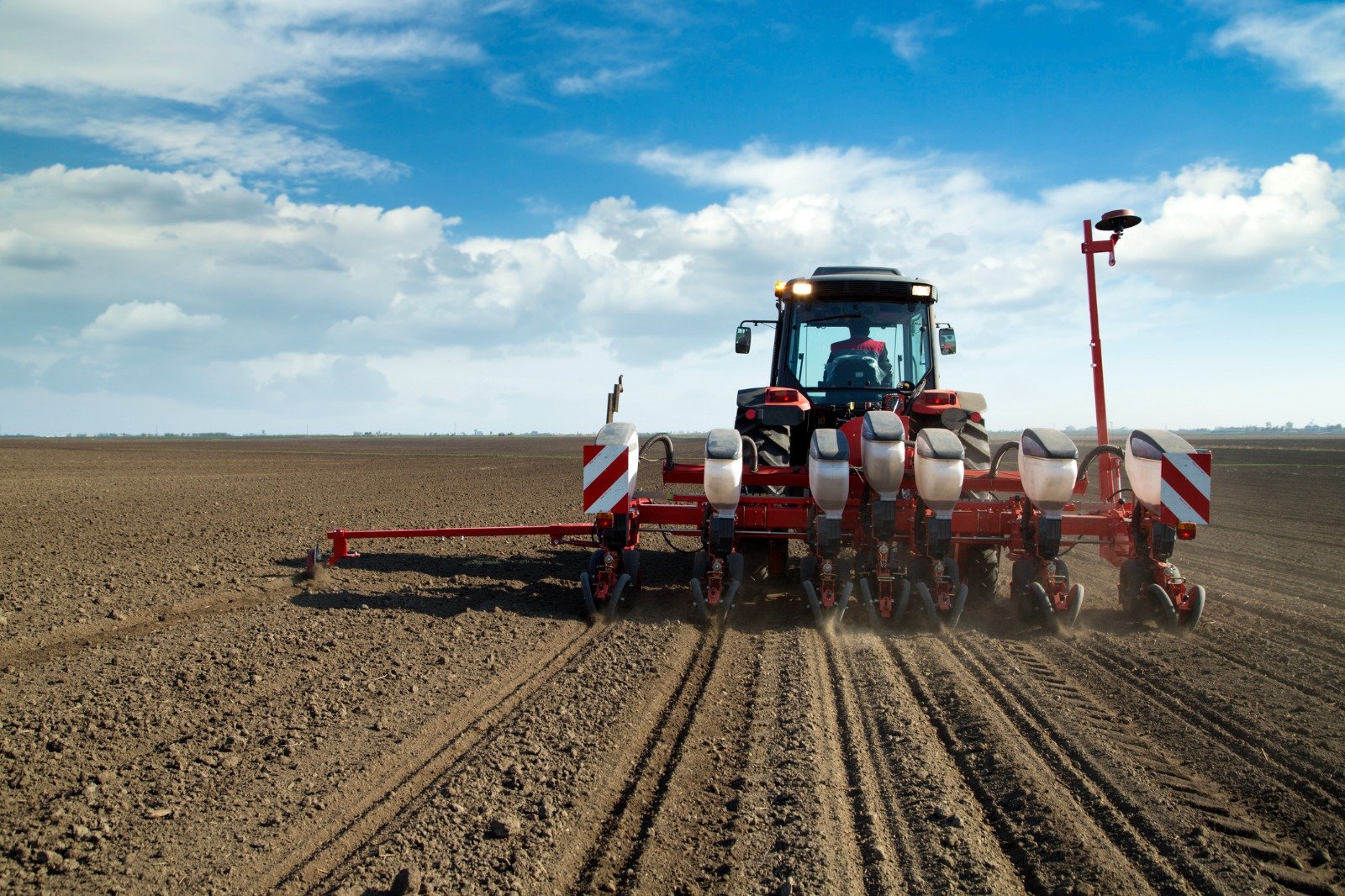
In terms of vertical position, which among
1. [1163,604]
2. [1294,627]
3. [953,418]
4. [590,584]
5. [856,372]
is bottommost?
[1294,627]

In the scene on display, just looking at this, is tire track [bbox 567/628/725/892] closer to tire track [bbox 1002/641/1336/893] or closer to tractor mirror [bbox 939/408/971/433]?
tire track [bbox 1002/641/1336/893]

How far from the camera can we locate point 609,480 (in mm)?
6574

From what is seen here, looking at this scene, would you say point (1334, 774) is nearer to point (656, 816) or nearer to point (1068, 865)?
point (1068, 865)

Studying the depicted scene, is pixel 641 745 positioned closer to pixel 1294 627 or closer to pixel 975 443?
pixel 975 443

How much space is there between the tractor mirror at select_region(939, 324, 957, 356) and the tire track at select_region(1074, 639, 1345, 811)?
364 cm

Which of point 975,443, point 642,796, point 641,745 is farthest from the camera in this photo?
point 975,443

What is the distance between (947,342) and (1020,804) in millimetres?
5892

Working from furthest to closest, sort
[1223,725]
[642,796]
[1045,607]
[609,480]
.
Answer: [609,480]
[1045,607]
[1223,725]
[642,796]

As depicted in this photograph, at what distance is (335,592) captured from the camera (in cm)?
704

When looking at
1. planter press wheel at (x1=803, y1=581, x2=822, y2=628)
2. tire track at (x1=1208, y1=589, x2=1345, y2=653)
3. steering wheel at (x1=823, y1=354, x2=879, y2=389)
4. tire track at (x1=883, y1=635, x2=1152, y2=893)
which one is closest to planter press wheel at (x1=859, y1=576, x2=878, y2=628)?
planter press wheel at (x1=803, y1=581, x2=822, y2=628)

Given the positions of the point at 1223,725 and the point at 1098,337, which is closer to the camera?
the point at 1223,725

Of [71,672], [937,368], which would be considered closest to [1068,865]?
[71,672]

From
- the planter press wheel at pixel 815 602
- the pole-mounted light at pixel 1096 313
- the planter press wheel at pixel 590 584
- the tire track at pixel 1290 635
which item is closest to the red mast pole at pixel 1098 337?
the pole-mounted light at pixel 1096 313

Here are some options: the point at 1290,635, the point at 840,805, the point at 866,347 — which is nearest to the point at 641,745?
the point at 840,805
